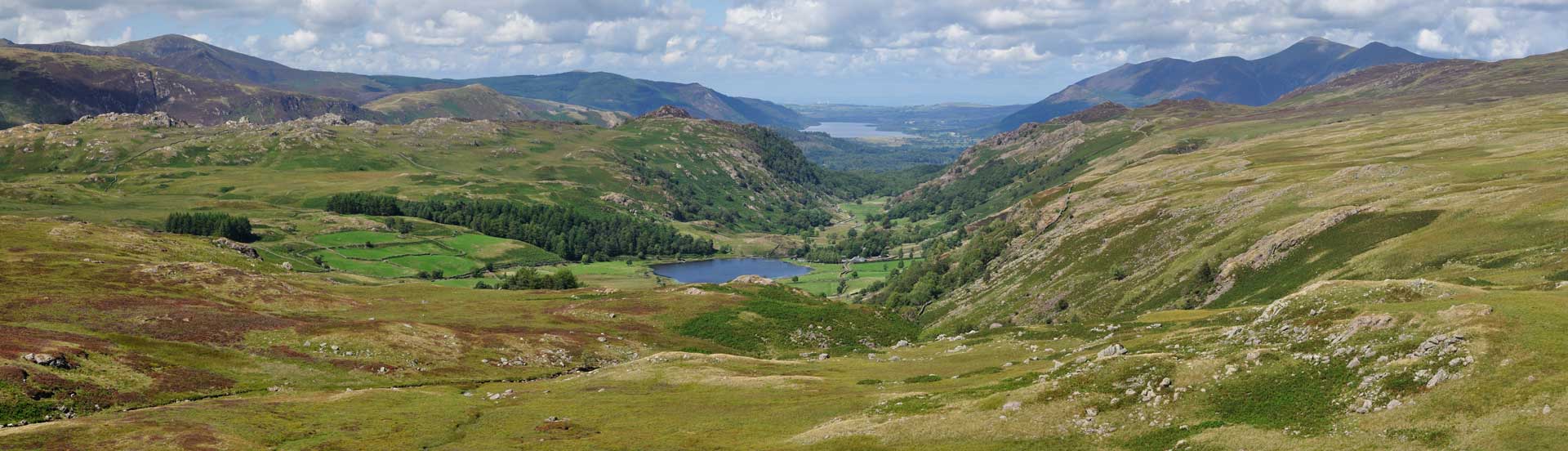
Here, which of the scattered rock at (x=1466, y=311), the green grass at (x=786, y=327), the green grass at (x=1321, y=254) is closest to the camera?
the scattered rock at (x=1466, y=311)

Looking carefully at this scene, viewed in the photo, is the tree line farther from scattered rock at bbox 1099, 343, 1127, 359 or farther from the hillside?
scattered rock at bbox 1099, 343, 1127, 359

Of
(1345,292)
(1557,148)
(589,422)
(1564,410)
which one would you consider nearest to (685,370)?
(589,422)

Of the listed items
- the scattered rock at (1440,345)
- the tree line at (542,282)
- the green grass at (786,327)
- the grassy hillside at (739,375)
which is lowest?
the tree line at (542,282)

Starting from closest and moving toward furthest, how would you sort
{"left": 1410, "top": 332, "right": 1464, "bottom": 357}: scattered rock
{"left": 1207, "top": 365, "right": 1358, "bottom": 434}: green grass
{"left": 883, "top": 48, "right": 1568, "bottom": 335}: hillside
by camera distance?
{"left": 1207, "top": 365, "right": 1358, "bottom": 434}: green grass → {"left": 1410, "top": 332, "right": 1464, "bottom": 357}: scattered rock → {"left": 883, "top": 48, "right": 1568, "bottom": 335}: hillside

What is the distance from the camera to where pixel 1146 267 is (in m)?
139

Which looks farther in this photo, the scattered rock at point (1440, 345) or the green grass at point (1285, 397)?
the scattered rock at point (1440, 345)

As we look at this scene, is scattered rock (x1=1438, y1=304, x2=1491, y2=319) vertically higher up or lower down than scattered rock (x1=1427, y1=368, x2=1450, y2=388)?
higher up

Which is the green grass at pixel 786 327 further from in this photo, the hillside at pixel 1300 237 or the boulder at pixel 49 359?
the boulder at pixel 49 359

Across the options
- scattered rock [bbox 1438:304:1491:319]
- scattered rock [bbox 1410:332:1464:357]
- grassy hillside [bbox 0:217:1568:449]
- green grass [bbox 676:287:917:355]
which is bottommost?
green grass [bbox 676:287:917:355]

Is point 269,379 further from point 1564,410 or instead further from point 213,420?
point 1564,410

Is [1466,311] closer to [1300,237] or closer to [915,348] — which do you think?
[915,348]

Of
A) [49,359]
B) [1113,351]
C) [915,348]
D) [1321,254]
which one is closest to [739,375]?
[915,348]

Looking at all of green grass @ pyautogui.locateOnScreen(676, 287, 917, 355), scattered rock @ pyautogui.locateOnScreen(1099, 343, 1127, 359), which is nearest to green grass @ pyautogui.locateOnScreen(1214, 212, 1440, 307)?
scattered rock @ pyautogui.locateOnScreen(1099, 343, 1127, 359)

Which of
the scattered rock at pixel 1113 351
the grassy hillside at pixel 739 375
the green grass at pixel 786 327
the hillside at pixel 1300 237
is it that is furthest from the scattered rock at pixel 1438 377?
the green grass at pixel 786 327
